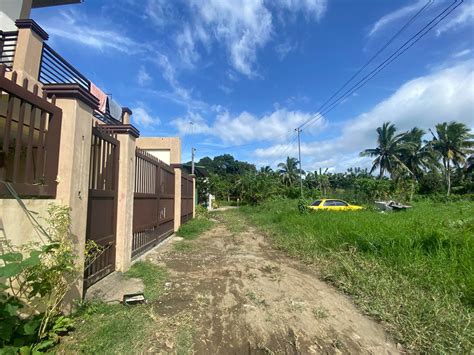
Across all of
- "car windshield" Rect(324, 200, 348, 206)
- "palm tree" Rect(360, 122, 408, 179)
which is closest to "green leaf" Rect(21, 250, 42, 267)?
"car windshield" Rect(324, 200, 348, 206)

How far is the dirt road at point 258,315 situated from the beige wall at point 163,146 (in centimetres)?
1245

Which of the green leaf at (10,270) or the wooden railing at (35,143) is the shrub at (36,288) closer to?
the green leaf at (10,270)

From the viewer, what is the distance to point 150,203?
252 inches

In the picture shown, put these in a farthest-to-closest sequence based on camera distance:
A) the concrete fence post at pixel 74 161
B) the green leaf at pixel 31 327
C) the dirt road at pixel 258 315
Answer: the concrete fence post at pixel 74 161 < the dirt road at pixel 258 315 < the green leaf at pixel 31 327

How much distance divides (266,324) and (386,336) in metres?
1.29

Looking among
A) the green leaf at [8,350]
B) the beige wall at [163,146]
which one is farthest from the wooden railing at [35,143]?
the beige wall at [163,146]

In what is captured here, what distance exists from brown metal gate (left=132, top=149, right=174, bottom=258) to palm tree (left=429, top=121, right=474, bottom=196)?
111 feet

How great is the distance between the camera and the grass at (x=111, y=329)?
234 centimetres

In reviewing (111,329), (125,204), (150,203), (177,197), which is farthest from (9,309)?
(177,197)

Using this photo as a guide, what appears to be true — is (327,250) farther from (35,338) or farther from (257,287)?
(35,338)

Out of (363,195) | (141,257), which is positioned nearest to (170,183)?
(141,257)

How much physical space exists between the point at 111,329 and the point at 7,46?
5408 mm

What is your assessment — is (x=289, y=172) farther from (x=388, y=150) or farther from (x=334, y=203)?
(x=334, y=203)

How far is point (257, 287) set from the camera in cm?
420
